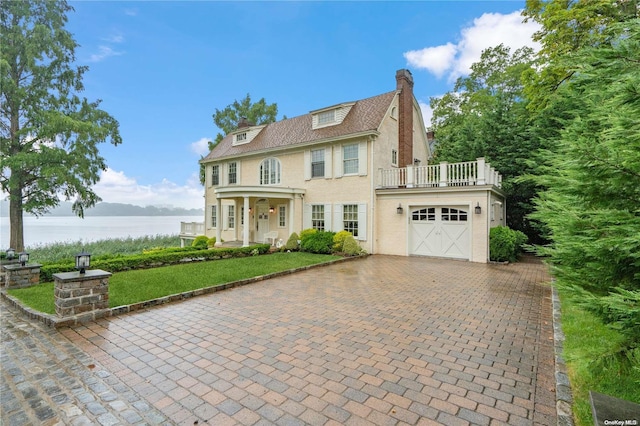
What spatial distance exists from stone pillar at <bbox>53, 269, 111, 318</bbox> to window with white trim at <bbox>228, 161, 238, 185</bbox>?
13774mm

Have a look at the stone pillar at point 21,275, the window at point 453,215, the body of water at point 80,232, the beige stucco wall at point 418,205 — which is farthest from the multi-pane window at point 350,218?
the body of water at point 80,232

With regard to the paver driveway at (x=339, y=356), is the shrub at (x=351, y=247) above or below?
above

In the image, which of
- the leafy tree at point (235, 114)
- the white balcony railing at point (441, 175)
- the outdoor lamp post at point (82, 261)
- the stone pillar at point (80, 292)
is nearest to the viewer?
the stone pillar at point (80, 292)

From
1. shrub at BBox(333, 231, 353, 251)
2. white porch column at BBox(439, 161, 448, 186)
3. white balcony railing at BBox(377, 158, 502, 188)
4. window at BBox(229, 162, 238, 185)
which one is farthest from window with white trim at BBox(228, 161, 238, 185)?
white porch column at BBox(439, 161, 448, 186)

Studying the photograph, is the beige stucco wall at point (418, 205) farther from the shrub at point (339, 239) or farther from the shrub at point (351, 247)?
the shrub at point (339, 239)

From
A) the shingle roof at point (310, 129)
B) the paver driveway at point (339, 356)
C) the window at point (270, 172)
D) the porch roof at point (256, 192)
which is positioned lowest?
the paver driveway at point (339, 356)

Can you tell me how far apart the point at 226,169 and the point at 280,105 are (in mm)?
15314

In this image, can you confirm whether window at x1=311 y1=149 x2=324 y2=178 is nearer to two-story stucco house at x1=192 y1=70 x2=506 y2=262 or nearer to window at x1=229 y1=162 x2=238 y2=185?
two-story stucco house at x1=192 y1=70 x2=506 y2=262

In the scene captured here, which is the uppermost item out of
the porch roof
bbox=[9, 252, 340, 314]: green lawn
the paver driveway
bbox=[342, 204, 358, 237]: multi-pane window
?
the porch roof

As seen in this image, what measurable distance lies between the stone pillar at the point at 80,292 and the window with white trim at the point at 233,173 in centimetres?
1377

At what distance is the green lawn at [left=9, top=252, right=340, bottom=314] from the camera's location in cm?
586

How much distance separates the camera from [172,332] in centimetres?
439

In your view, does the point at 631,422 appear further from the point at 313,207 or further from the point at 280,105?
the point at 280,105

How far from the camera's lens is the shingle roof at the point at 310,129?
13.9 meters
